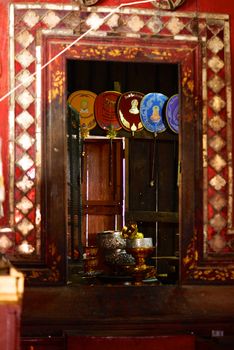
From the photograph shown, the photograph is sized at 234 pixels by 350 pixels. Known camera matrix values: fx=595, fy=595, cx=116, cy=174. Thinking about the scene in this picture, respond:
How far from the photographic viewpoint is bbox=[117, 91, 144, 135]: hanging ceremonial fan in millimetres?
8164

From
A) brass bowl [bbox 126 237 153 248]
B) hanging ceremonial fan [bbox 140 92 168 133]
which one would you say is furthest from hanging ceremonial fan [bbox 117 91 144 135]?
brass bowl [bbox 126 237 153 248]

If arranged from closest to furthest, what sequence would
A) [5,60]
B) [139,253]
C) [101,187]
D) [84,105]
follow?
1. [5,60]
2. [139,253]
3. [84,105]
4. [101,187]

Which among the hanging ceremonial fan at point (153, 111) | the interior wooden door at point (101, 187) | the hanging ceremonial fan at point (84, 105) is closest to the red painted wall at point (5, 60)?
the hanging ceremonial fan at point (153, 111)

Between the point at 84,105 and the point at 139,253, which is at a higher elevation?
the point at 84,105

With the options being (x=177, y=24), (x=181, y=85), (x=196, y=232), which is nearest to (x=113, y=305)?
(x=196, y=232)

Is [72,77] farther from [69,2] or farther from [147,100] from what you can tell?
[69,2]

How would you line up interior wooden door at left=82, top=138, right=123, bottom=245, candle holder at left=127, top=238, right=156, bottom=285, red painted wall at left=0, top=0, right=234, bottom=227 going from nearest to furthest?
red painted wall at left=0, top=0, right=234, bottom=227
candle holder at left=127, top=238, right=156, bottom=285
interior wooden door at left=82, top=138, right=123, bottom=245

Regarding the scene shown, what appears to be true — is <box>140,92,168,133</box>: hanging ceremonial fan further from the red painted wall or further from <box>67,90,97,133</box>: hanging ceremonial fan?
the red painted wall

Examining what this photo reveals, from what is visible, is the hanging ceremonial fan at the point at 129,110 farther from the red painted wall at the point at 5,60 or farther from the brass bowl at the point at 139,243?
the red painted wall at the point at 5,60

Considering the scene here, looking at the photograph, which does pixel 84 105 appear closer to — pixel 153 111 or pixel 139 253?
pixel 153 111

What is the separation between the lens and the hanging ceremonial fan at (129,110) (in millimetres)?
Result: 8164

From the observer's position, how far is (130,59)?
5.35 m

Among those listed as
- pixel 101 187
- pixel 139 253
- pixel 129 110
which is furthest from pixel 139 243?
pixel 101 187

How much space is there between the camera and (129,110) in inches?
324
